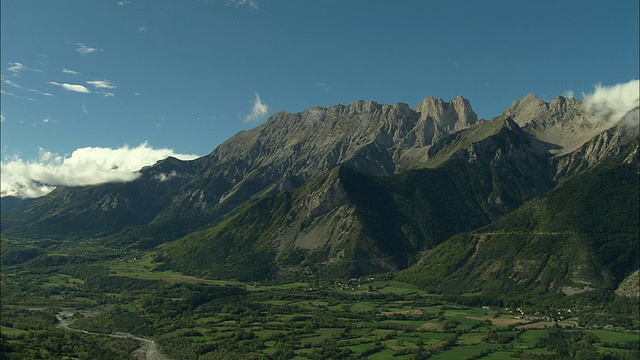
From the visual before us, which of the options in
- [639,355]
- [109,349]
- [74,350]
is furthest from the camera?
[109,349]

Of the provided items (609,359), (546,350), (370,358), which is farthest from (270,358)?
(609,359)

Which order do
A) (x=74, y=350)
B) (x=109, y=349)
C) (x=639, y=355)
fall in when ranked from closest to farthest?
(x=74, y=350)
(x=639, y=355)
(x=109, y=349)

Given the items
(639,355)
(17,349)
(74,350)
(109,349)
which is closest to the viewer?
(17,349)

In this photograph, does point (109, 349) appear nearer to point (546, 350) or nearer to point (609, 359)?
point (546, 350)

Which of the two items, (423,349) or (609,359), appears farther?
(423,349)

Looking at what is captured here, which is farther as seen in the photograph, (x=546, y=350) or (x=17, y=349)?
(x=546, y=350)

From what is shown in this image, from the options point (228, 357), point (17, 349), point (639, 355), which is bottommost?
point (639, 355)

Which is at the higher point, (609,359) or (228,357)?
(228,357)

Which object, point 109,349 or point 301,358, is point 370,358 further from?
point 109,349

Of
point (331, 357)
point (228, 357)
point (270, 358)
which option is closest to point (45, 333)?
point (228, 357)
